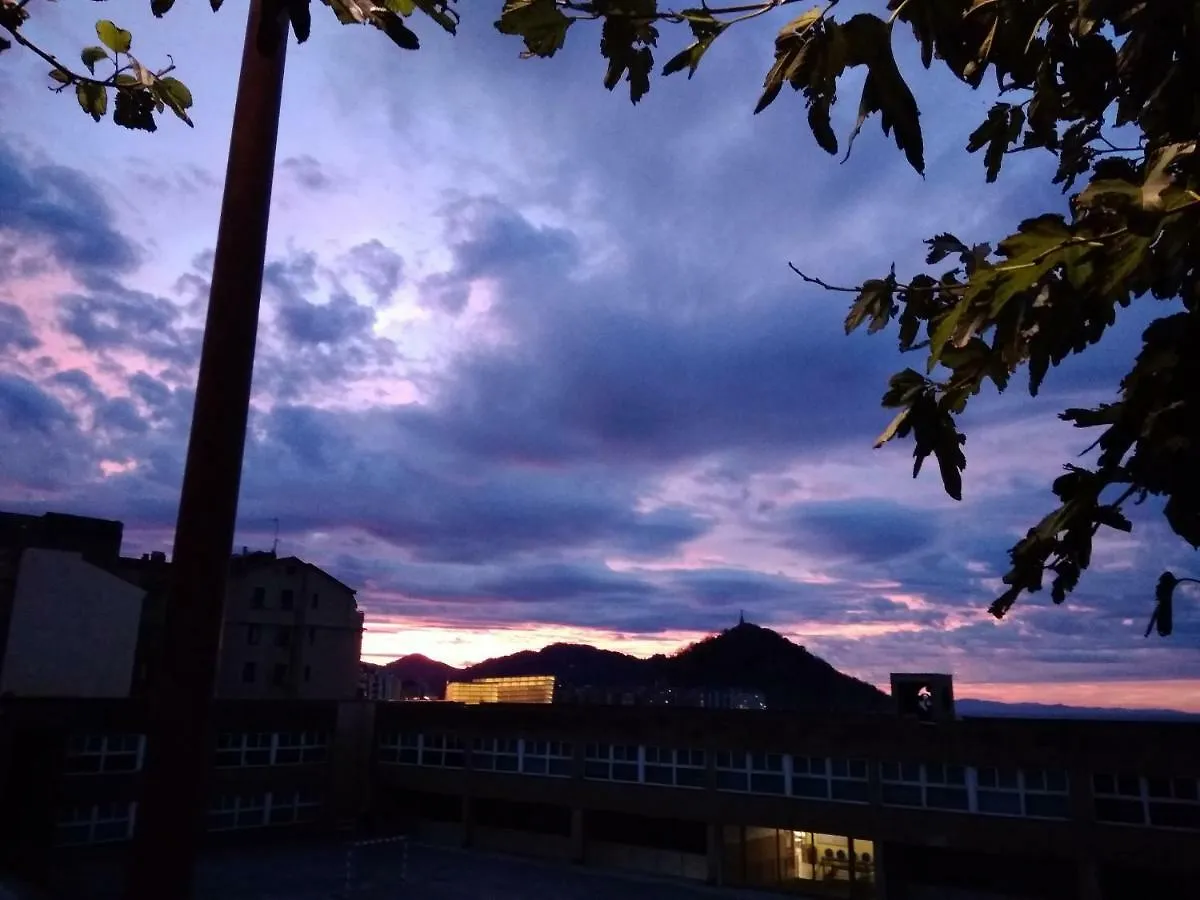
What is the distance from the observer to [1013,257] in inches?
91.2

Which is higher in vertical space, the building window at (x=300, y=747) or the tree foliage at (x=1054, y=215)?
the tree foliage at (x=1054, y=215)

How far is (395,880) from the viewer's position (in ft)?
108

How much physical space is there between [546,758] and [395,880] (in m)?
7.71

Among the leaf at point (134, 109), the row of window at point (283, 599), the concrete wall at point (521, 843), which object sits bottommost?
the concrete wall at point (521, 843)

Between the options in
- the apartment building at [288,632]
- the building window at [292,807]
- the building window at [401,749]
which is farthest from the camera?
the apartment building at [288,632]

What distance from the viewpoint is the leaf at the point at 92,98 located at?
12.7ft

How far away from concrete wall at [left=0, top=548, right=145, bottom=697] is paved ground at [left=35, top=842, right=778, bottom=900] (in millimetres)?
12155

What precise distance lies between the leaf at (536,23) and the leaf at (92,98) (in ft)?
7.59

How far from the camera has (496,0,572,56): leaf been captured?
2600mm

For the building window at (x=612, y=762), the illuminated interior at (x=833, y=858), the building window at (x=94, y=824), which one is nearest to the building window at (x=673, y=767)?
the building window at (x=612, y=762)

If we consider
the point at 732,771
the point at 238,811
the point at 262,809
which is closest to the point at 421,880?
the point at 262,809

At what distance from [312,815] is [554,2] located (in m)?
45.1

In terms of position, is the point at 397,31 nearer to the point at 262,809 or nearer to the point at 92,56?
the point at 92,56

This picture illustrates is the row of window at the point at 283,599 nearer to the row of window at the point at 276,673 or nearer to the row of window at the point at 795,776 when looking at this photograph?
the row of window at the point at 276,673
